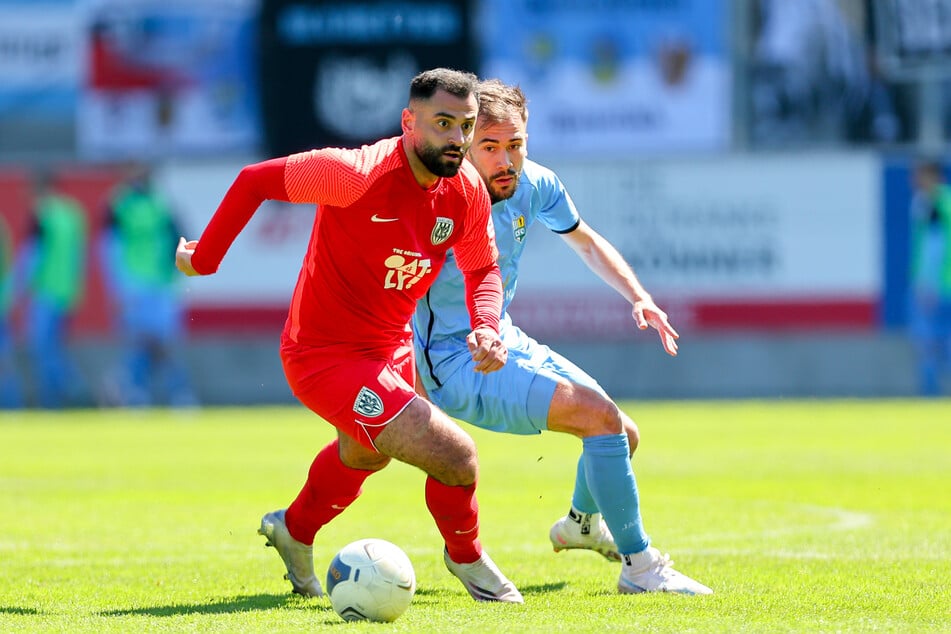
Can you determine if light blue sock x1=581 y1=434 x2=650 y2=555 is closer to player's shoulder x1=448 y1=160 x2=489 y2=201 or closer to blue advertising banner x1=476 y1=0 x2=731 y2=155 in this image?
player's shoulder x1=448 y1=160 x2=489 y2=201

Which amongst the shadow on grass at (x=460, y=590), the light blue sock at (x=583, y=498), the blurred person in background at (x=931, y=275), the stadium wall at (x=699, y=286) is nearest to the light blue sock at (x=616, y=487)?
the shadow on grass at (x=460, y=590)

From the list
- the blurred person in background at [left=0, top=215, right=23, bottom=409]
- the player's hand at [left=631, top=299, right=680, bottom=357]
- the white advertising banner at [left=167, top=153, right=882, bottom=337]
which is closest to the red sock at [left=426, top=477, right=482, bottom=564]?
the player's hand at [left=631, top=299, right=680, bottom=357]

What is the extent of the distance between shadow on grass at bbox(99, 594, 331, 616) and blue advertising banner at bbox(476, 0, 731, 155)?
1921 centimetres

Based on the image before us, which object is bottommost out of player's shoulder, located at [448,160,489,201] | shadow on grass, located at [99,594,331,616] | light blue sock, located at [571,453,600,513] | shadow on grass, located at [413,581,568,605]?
shadow on grass, located at [413,581,568,605]

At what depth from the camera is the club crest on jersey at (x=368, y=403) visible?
259 inches

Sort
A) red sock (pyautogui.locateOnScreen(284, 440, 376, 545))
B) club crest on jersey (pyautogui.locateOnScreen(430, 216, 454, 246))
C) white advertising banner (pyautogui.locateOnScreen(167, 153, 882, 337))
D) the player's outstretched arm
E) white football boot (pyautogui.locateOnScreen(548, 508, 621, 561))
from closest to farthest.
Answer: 1. club crest on jersey (pyautogui.locateOnScreen(430, 216, 454, 246))
2. red sock (pyautogui.locateOnScreen(284, 440, 376, 545))
3. the player's outstretched arm
4. white football boot (pyautogui.locateOnScreen(548, 508, 621, 561))
5. white advertising banner (pyautogui.locateOnScreen(167, 153, 882, 337))

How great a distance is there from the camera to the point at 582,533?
25.5ft

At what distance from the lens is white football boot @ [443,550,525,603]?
6.82 meters

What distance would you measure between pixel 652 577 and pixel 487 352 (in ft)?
4.28

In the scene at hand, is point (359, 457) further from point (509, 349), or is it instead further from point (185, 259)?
point (185, 259)

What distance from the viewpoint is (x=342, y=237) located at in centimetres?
674

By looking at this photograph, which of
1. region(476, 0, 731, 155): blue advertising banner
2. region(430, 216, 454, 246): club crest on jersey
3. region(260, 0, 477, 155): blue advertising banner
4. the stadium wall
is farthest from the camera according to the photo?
region(260, 0, 477, 155): blue advertising banner

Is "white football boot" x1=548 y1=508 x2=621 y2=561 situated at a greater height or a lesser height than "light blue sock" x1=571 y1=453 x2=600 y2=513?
lesser

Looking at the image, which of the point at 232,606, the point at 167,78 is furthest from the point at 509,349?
the point at 167,78
